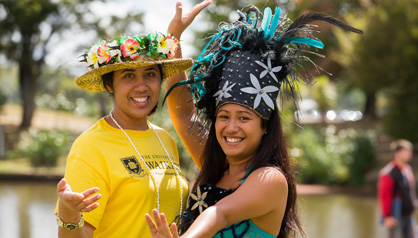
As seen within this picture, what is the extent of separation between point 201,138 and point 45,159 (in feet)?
44.2

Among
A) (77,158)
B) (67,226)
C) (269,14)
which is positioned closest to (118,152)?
(77,158)

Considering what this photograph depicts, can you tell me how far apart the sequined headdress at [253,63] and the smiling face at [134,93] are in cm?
20

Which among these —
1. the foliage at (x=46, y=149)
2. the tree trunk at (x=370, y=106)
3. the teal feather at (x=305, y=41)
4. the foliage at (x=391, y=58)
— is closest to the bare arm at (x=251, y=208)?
the teal feather at (x=305, y=41)

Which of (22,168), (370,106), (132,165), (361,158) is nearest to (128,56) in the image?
(132,165)

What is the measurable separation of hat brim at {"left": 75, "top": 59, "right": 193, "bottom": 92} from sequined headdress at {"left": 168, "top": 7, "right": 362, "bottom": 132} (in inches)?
3.4

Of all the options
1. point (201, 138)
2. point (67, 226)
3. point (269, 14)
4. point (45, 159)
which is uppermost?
point (269, 14)

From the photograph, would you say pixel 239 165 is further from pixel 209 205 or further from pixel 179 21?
pixel 179 21

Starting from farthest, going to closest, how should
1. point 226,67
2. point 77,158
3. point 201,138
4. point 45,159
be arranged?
point 45,159
point 201,138
point 226,67
point 77,158

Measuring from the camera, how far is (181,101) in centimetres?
291

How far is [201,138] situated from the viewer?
280 centimetres

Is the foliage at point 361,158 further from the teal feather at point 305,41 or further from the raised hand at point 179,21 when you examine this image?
the teal feather at point 305,41

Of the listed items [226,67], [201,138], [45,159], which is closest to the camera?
[226,67]

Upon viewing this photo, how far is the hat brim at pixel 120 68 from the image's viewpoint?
245cm

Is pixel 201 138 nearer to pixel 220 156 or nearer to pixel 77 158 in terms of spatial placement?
pixel 220 156
